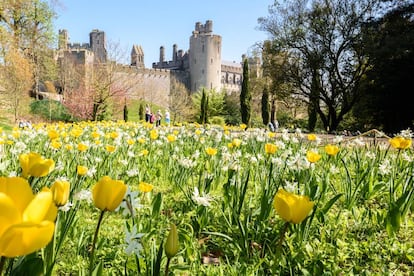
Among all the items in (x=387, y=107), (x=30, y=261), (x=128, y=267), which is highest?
(x=387, y=107)

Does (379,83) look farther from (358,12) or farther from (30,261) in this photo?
(30,261)

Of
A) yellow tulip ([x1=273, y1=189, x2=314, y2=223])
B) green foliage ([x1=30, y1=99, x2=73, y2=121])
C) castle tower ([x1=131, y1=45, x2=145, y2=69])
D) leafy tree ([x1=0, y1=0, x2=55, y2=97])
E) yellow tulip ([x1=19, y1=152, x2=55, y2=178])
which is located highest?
castle tower ([x1=131, y1=45, x2=145, y2=69])

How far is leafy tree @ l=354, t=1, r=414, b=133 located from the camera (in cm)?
A: 1223

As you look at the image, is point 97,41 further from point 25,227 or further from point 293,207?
point 25,227

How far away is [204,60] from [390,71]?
32.4 m

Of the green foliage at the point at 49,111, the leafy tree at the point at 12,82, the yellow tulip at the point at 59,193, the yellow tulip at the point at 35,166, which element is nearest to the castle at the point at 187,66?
the green foliage at the point at 49,111

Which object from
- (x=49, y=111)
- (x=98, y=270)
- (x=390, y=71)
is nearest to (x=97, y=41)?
(x=49, y=111)


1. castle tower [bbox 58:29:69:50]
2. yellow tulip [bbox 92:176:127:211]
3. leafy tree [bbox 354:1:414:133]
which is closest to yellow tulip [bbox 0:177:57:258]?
yellow tulip [bbox 92:176:127:211]

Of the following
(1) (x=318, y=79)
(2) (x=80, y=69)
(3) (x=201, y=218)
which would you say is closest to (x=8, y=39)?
(2) (x=80, y=69)

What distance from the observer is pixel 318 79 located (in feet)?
54.9

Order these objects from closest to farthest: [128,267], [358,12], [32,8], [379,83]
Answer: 1. [128,267]
2. [379,83]
3. [358,12]
4. [32,8]

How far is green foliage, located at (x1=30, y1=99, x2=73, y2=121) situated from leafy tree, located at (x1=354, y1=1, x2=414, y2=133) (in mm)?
14930

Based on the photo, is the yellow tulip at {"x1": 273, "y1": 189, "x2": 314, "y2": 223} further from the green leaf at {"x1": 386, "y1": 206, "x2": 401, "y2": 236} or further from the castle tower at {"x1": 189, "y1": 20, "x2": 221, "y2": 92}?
the castle tower at {"x1": 189, "y1": 20, "x2": 221, "y2": 92}

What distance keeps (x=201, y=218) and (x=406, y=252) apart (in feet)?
2.96
